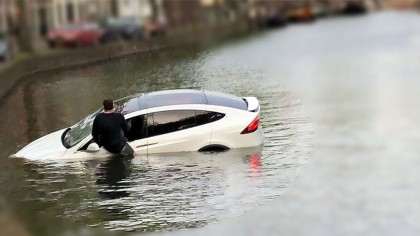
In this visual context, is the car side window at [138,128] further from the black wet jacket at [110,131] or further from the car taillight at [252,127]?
the car taillight at [252,127]

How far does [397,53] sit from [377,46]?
5.01 metres

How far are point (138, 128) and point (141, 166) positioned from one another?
25.3 inches

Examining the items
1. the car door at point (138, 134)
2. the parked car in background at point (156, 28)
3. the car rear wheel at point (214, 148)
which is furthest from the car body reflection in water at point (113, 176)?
the parked car in background at point (156, 28)


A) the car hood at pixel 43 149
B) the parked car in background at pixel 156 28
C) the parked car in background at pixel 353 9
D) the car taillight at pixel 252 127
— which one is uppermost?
the car taillight at pixel 252 127

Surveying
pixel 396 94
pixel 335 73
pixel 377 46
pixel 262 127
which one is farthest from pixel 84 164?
pixel 377 46

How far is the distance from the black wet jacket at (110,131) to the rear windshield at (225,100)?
1.36 metres

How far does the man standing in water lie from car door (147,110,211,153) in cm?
39

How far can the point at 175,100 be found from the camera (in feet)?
38.8

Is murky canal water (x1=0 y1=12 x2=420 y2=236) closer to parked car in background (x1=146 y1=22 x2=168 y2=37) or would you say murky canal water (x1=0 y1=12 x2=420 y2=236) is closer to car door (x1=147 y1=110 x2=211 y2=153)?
car door (x1=147 y1=110 x2=211 y2=153)

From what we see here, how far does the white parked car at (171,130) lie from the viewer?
11.6 metres

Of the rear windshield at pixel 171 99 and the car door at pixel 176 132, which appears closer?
the car door at pixel 176 132

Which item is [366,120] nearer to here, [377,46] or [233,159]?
[233,159]

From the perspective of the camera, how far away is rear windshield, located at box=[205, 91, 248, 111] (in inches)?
474

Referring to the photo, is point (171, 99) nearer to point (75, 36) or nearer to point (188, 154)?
point (188, 154)
